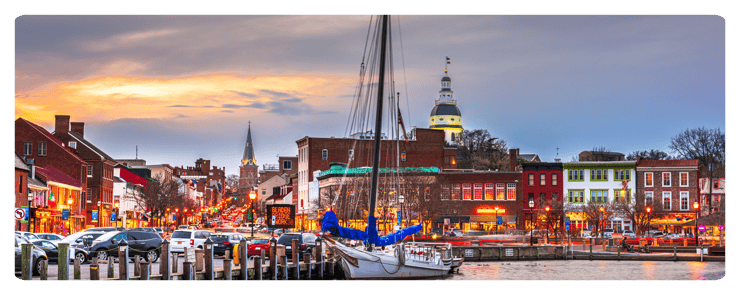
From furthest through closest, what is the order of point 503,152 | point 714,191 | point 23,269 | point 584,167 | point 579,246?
point 503,152
point 584,167
point 714,191
point 579,246
point 23,269

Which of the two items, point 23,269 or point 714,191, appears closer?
point 23,269

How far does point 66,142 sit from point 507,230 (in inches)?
1957

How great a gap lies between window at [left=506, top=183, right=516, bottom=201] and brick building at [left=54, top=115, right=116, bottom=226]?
1905 inches

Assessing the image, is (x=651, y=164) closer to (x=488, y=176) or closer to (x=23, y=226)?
(x=488, y=176)

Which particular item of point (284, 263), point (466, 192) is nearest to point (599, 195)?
point (466, 192)

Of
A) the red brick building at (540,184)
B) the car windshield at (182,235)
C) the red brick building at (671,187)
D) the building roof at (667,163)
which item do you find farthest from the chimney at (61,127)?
the building roof at (667,163)

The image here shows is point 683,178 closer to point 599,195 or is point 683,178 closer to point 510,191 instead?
point 599,195

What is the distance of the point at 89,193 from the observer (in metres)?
96.1

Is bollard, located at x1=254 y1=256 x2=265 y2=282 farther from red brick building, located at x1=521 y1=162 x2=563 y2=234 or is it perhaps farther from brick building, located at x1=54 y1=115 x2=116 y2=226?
red brick building, located at x1=521 y1=162 x2=563 y2=234

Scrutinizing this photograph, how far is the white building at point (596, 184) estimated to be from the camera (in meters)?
107

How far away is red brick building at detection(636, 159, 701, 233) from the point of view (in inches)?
4001

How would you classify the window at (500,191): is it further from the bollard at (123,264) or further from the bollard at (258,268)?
the bollard at (123,264)

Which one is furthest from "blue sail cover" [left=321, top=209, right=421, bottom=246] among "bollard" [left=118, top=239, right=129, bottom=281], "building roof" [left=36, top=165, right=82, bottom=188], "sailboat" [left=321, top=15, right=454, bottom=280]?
"building roof" [left=36, top=165, right=82, bottom=188]

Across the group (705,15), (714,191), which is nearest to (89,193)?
(714,191)
